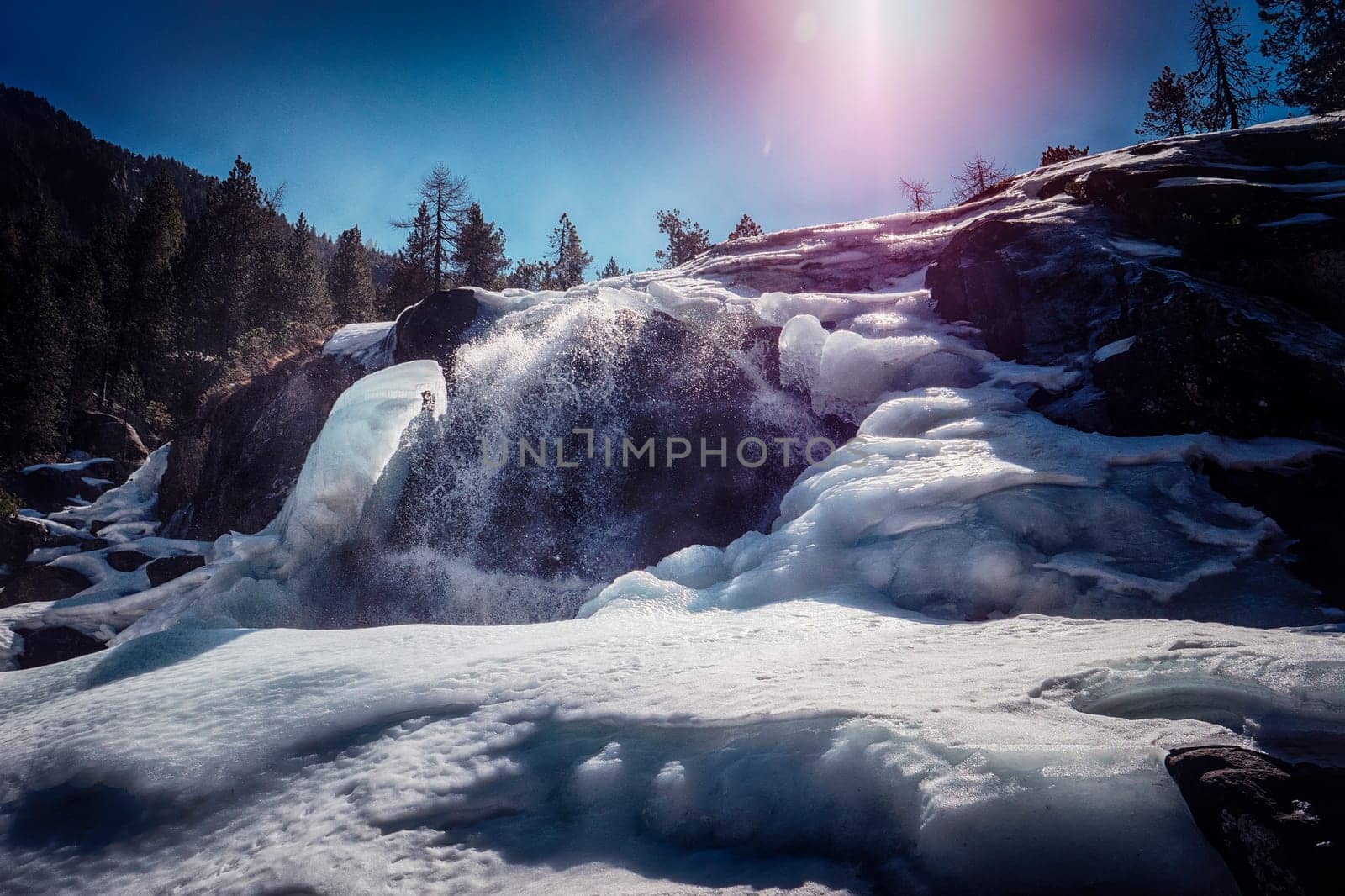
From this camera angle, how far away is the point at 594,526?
9055 millimetres

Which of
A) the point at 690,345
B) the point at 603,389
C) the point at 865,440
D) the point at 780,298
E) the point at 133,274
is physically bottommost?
the point at 865,440

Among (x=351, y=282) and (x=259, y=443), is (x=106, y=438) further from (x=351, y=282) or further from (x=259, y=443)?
(x=259, y=443)

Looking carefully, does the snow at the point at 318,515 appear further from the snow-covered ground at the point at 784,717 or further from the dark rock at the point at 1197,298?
the dark rock at the point at 1197,298

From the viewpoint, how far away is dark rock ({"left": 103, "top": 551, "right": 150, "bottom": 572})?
502 inches

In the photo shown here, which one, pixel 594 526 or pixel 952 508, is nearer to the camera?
pixel 952 508

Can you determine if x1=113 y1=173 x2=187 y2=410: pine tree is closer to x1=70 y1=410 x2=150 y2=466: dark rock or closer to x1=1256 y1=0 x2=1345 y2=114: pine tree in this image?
x1=70 y1=410 x2=150 y2=466: dark rock

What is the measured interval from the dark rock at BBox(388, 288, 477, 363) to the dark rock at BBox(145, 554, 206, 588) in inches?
225

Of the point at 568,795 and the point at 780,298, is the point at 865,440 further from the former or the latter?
the point at 568,795

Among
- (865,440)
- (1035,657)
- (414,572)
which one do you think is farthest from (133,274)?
(1035,657)

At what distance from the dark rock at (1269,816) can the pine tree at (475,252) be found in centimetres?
3320

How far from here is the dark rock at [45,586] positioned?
12.3m

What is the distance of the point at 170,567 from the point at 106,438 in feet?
74.6

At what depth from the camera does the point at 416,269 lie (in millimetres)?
30875

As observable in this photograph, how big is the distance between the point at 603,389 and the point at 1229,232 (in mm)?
8321
